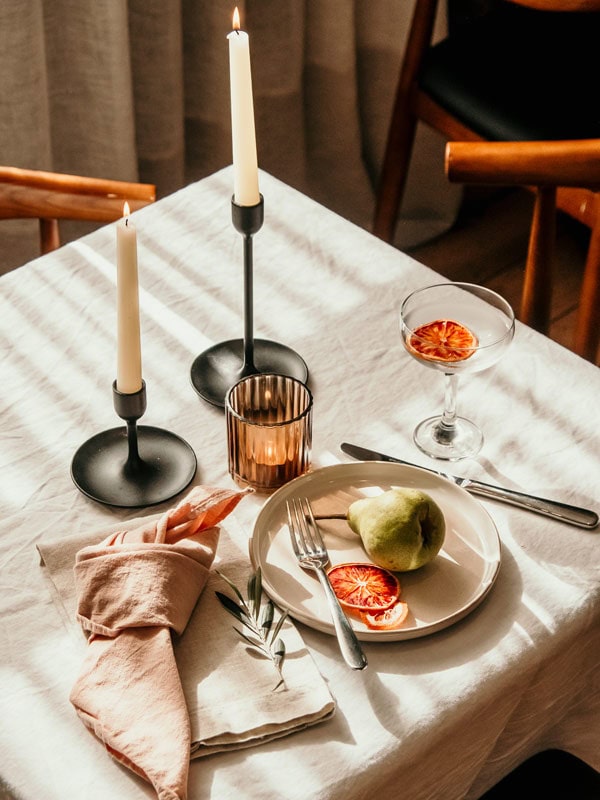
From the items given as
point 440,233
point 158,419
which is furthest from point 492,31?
point 158,419

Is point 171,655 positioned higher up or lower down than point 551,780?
higher up

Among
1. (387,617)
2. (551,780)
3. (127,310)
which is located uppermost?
(127,310)

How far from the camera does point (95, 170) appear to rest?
227cm

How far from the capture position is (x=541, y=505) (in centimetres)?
104

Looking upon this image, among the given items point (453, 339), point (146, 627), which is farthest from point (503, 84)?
point (146, 627)

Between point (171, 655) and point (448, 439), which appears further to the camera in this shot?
point (448, 439)

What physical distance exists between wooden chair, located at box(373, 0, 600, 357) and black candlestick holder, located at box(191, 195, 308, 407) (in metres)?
0.92

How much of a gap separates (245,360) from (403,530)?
326mm

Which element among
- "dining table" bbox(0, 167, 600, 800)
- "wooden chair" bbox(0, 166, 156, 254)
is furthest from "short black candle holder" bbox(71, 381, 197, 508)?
"wooden chair" bbox(0, 166, 156, 254)

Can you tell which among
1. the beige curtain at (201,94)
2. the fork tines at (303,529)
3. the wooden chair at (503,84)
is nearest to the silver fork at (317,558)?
the fork tines at (303,529)

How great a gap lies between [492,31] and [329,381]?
125 centimetres

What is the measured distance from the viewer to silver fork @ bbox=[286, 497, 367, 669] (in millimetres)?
872

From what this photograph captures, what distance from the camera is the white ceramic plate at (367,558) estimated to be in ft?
3.03

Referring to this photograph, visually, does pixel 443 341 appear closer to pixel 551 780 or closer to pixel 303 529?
pixel 303 529
